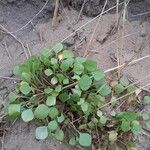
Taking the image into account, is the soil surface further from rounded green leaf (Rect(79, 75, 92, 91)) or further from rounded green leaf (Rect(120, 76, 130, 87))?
rounded green leaf (Rect(79, 75, 92, 91))

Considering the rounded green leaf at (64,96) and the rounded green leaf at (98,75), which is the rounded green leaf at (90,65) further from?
the rounded green leaf at (64,96)

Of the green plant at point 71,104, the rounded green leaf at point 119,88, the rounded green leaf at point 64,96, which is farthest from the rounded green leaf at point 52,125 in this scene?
the rounded green leaf at point 119,88

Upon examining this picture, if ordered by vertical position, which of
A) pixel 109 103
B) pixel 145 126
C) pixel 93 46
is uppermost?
pixel 93 46

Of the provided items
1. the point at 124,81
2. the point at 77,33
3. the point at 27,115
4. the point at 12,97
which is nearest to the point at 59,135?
the point at 27,115

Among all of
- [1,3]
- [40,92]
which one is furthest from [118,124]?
[1,3]

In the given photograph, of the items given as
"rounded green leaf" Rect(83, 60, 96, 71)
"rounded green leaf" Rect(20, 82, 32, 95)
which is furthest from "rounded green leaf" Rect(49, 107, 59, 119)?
"rounded green leaf" Rect(83, 60, 96, 71)

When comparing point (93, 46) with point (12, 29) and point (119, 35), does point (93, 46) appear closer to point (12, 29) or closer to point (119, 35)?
point (119, 35)
